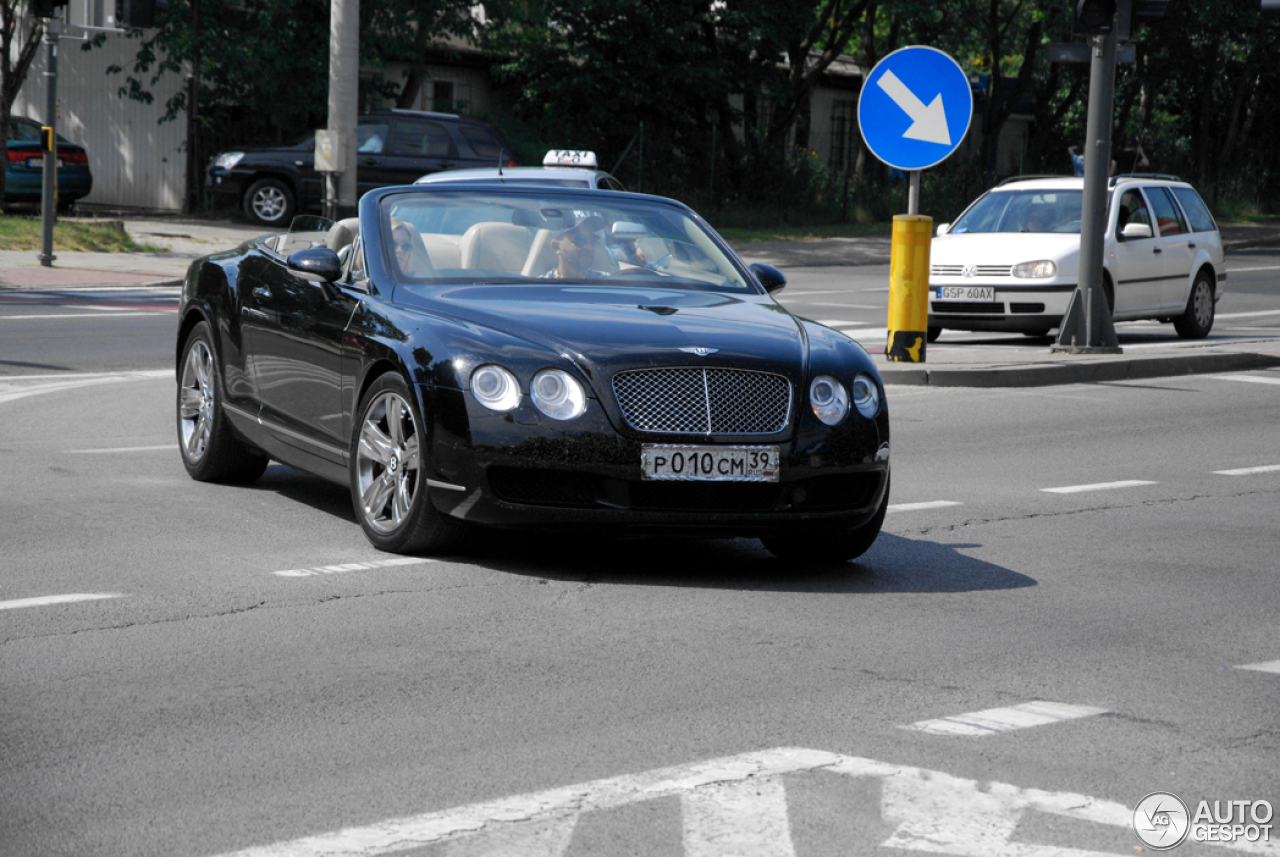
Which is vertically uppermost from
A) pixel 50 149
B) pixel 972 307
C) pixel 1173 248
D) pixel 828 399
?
pixel 50 149

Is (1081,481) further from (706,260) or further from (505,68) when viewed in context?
(505,68)

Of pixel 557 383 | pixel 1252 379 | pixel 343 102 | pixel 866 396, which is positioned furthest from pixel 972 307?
pixel 557 383

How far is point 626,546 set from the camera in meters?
7.30

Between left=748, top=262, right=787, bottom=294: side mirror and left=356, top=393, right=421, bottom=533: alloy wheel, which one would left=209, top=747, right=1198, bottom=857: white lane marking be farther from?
left=748, top=262, right=787, bottom=294: side mirror

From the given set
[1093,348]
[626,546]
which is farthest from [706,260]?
[1093,348]

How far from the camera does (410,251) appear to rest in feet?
24.6

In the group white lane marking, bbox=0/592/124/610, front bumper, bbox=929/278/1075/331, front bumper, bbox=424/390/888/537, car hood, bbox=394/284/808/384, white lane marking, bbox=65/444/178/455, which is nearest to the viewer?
white lane marking, bbox=0/592/124/610

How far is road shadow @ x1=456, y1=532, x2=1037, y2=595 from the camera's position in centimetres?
661

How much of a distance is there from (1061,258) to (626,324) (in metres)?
11.0

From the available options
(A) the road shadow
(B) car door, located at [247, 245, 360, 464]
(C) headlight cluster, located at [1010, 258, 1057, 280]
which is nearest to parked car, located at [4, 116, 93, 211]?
(C) headlight cluster, located at [1010, 258, 1057, 280]

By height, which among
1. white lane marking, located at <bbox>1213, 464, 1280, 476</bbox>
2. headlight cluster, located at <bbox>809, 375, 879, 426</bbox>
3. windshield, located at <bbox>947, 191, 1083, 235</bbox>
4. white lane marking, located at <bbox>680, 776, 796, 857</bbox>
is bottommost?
white lane marking, located at <bbox>1213, 464, 1280, 476</bbox>

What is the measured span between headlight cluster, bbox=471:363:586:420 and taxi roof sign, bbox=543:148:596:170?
14.7 m

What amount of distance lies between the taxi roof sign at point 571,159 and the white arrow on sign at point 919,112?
754 centimetres

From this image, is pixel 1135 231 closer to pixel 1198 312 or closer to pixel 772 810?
pixel 1198 312
